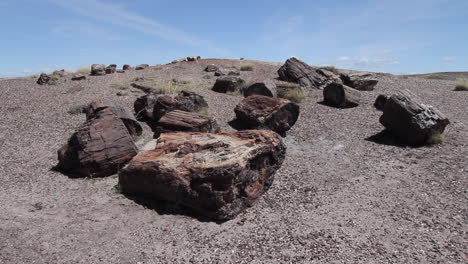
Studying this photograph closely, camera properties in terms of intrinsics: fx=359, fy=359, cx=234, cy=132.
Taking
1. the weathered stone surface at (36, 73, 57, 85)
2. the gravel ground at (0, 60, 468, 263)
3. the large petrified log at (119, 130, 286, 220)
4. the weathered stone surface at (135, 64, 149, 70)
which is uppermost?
the weathered stone surface at (135, 64, 149, 70)

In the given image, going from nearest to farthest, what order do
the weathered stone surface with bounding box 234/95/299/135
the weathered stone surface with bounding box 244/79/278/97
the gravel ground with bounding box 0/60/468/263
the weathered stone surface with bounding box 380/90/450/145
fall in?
1. the gravel ground with bounding box 0/60/468/263
2. the weathered stone surface with bounding box 380/90/450/145
3. the weathered stone surface with bounding box 234/95/299/135
4. the weathered stone surface with bounding box 244/79/278/97

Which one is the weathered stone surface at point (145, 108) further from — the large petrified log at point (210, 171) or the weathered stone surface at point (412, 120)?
the weathered stone surface at point (412, 120)

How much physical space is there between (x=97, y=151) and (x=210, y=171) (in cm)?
294

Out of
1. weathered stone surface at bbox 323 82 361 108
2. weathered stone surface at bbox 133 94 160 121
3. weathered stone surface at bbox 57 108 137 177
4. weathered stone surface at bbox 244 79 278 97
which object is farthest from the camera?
weathered stone surface at bbox 244 79 278 97

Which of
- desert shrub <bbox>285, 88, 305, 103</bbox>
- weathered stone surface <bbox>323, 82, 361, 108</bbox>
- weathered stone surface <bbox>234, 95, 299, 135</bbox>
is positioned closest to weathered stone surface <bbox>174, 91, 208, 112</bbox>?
weathered stone surface <bbox>234, 95, 299, 135</bbox>

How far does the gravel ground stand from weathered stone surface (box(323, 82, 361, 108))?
252 centimetres

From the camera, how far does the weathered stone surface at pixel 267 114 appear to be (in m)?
10.5

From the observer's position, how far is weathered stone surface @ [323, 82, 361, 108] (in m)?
13.1

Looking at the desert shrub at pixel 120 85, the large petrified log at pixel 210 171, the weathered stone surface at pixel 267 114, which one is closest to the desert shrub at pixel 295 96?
the weathered stone surface at pixel 267 114

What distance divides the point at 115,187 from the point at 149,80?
11314 mm

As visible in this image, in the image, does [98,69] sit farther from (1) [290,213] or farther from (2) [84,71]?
(1) [290,213]

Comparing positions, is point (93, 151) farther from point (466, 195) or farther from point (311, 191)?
point (466, 195)

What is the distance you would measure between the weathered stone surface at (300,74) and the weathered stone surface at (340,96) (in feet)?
9.83

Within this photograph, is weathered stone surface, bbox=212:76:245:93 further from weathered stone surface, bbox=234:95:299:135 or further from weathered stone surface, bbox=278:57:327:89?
weathered stone surface, bbox=234:95:299:135
